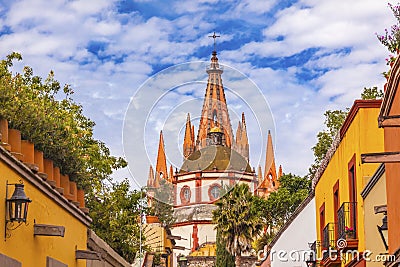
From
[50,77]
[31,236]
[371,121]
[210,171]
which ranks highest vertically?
[210,171]

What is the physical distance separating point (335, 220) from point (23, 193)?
1054 centimetres

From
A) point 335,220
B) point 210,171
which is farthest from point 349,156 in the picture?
point 210,171

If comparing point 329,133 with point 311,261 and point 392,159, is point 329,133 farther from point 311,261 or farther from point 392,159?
point 392,159

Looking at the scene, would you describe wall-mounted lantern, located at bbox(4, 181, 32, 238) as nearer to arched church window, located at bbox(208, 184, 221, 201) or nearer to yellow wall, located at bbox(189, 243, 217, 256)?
yellow wall, located at bbox(189, 243, 217, 256)

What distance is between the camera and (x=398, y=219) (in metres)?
11.3

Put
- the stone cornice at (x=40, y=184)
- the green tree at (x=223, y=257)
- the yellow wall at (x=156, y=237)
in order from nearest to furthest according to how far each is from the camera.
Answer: the stone cornice at (x=40, y=184) < the yellow wall at (x=156, y=237) < the green tree at (x=223, y=257)

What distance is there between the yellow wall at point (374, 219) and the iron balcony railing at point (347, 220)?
3.54 feet

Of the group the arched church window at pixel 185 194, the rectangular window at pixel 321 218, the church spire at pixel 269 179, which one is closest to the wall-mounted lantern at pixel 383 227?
the rectangular window at pixel 321 218

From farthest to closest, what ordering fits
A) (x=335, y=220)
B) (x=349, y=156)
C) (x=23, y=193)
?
(x=335, y=220), (x=349, y=156), (x=23, y=193)

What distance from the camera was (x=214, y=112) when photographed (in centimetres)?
10556

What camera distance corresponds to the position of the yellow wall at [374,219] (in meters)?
13.7

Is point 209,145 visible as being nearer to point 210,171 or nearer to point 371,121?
point 210,171

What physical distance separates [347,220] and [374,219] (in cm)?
222

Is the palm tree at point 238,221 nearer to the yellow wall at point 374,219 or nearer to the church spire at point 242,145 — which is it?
the church spire at point 242,145
